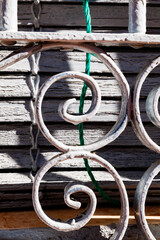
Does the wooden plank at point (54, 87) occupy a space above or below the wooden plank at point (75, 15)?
below

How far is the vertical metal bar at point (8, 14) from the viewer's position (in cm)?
79

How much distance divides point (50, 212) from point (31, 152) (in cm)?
32

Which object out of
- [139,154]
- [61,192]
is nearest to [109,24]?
[139,154]

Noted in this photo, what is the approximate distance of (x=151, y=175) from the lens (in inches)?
33.7

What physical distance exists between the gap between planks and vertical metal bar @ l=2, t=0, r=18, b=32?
90cm

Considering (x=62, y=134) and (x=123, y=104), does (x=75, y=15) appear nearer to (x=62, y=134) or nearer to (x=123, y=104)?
(x=62, y=134)

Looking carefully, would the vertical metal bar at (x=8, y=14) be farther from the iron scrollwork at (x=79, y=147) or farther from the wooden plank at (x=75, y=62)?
the wooden plank at (x=75, y=62)

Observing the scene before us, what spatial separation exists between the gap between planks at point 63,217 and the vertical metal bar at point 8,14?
2.96 feet

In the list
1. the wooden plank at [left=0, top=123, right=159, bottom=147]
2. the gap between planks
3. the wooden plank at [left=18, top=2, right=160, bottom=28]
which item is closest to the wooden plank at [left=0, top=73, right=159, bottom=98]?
the wooden plank at [left=0, top=123, right=159, bottom=147]

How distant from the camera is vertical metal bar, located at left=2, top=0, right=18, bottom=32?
79 cm

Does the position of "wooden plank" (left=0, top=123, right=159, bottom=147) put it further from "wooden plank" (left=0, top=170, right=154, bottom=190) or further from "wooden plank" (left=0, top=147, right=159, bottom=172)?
"wooden plank" (left=0, top=170, right=154, bottom=190)

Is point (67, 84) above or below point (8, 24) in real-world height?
below

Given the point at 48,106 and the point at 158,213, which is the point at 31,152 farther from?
the point at 158,213

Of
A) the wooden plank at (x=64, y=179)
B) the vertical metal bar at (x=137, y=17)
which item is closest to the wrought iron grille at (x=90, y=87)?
the vertical metal bar at (x=137, y=17)
